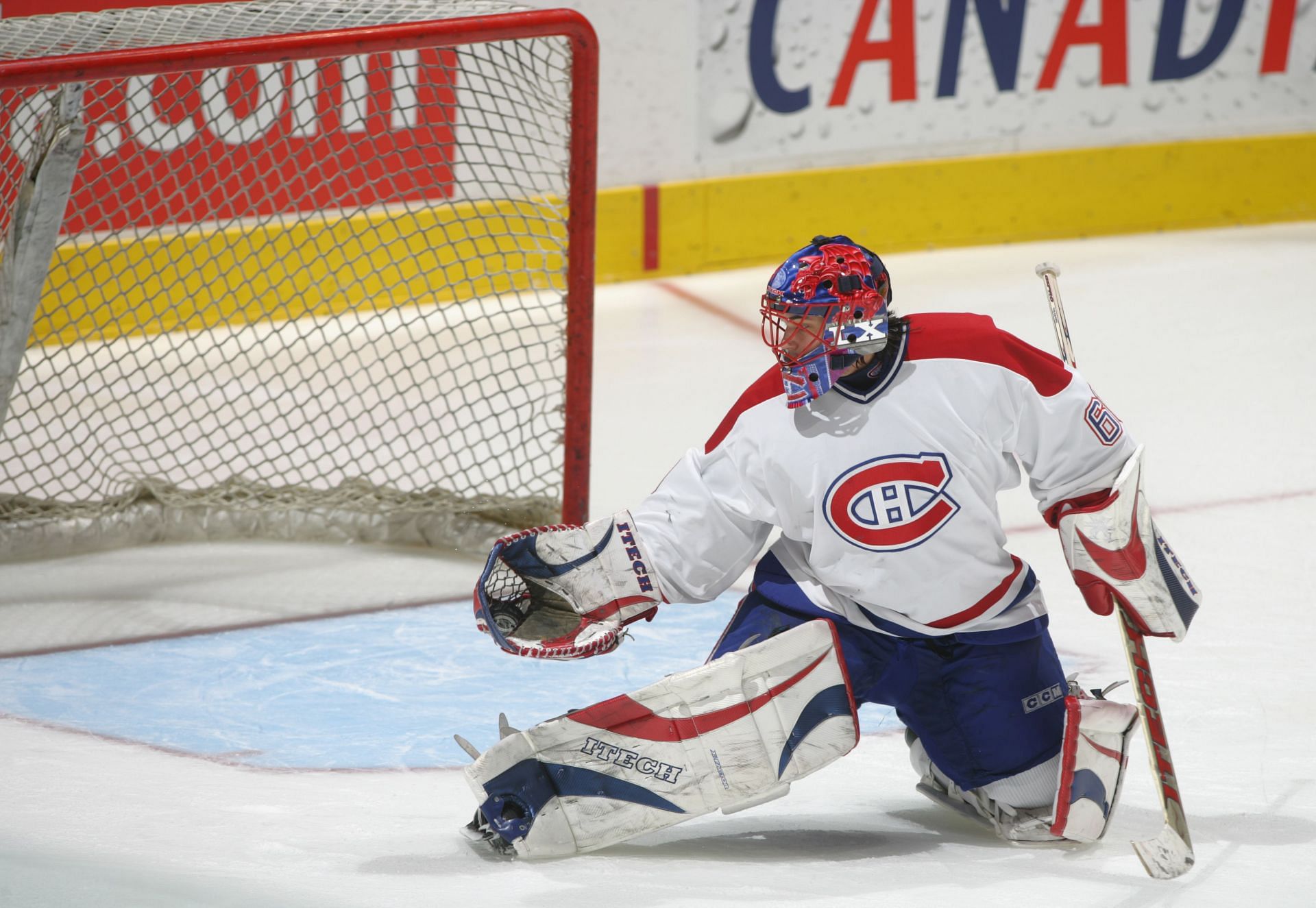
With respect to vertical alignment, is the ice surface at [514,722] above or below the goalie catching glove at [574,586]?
below

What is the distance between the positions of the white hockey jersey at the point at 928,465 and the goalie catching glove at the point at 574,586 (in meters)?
0.15

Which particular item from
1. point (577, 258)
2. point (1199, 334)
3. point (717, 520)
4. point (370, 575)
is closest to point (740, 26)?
point (1199, 334)

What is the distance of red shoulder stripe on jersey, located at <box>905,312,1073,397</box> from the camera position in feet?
6.90

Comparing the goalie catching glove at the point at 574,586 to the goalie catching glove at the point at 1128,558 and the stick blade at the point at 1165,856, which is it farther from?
the stick blade at the point at 1165,856

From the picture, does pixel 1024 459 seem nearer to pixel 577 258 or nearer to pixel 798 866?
pixel 798 866

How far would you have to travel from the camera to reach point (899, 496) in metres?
2.07

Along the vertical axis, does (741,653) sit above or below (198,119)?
below

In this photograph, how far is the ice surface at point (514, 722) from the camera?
6.80 feet

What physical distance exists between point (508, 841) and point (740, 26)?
174 inches

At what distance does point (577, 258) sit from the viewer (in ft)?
11.5

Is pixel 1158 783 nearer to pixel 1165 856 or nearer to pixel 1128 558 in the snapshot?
pixel 1165 856

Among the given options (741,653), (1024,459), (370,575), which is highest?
(1024,459)

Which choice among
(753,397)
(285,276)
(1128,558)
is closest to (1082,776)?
(1128,558)

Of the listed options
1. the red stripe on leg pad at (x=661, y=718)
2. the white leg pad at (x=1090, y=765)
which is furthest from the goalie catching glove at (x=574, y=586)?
the white leg pad at (x=1090, y=765)
